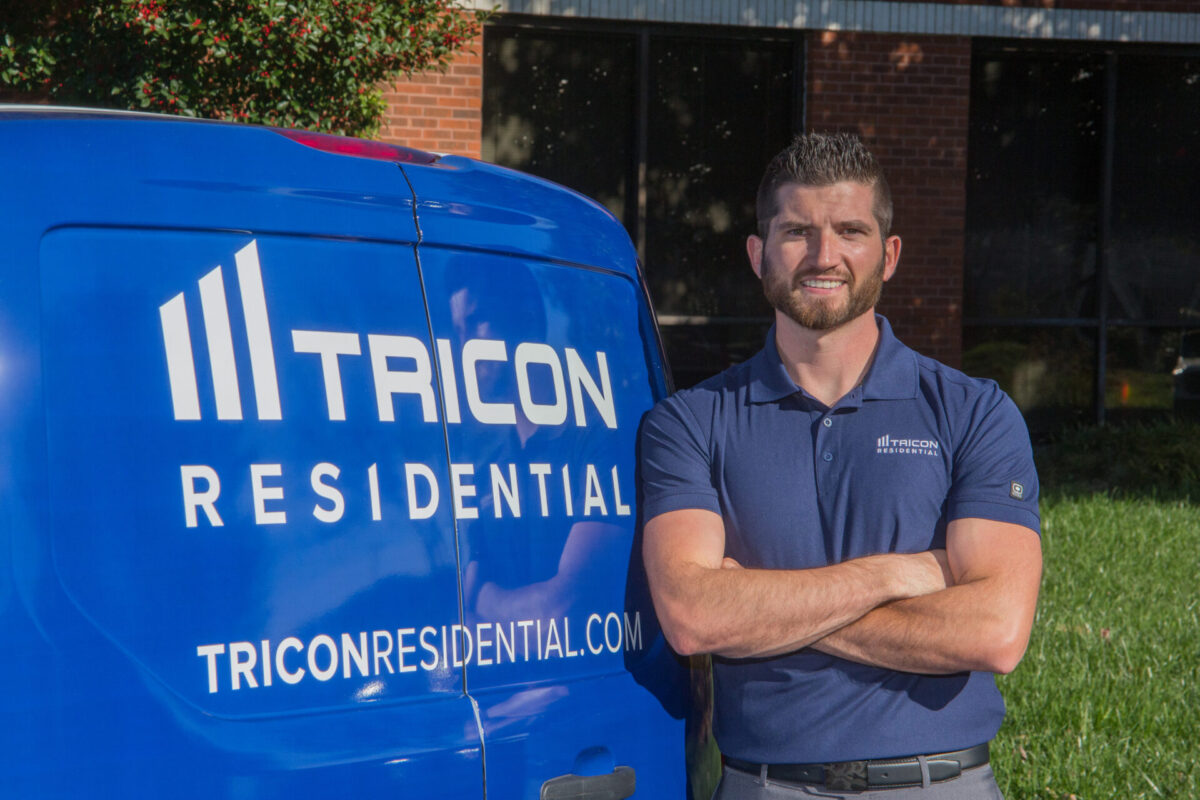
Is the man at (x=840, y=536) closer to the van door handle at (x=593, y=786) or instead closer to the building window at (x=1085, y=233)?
the van door handle at (x=593, y=786)

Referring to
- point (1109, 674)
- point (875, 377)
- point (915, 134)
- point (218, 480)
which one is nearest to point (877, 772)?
point (875, 377)

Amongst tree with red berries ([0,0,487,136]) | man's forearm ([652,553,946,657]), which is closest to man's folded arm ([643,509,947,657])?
man's forearm ([652,553,946,657])

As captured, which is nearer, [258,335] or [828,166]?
[258,335]

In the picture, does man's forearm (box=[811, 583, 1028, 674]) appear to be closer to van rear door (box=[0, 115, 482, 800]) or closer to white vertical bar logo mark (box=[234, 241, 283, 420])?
van rear door (box=[0, 115, 482, 800])

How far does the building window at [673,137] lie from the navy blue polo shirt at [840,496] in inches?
313

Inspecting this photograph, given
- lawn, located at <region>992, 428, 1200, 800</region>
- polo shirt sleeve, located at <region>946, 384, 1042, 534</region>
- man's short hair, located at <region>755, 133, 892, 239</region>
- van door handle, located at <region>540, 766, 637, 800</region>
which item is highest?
man's short hair, located at <region>755, 133, 892, 239</region>

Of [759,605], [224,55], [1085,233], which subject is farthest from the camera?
[1085,233]

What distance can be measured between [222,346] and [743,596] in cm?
109

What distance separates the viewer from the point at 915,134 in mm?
10703

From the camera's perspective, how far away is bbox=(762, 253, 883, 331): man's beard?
258cm

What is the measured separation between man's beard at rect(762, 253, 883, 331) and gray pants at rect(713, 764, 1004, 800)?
0.93 m

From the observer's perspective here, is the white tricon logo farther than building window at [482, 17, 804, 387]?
No

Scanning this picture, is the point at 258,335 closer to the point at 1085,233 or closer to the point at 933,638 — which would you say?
the point at 933,638

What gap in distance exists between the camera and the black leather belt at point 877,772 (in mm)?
2342
